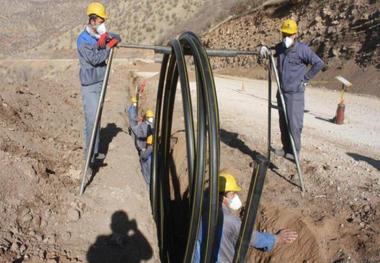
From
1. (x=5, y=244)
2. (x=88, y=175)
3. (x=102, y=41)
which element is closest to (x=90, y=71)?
(x=102, y=41)

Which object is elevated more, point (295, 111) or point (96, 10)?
point (96, 10)

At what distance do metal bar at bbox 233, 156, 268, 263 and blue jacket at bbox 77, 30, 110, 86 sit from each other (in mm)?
2896

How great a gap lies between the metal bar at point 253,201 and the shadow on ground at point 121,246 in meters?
1.20

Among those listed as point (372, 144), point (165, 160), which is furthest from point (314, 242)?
point (372, 144)

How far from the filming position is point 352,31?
21.4 meters

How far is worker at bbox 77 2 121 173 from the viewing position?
584cm

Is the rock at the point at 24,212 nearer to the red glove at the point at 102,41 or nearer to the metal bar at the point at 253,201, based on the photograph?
the red glove at the point at 102,41

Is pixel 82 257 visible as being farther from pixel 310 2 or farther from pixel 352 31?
pixel 310 2

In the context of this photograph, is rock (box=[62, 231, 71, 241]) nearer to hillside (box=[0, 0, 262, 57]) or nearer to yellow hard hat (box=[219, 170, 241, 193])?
yellow hard hat (box=[219, 170, 241, 193])

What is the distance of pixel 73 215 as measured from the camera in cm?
531

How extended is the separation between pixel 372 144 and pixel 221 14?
30925mm

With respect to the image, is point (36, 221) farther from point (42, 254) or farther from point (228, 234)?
point (228, 234)

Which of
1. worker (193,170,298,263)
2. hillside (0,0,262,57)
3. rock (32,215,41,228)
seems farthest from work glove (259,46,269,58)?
hillside (0,0,262,57)

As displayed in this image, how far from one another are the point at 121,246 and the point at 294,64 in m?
3.47
